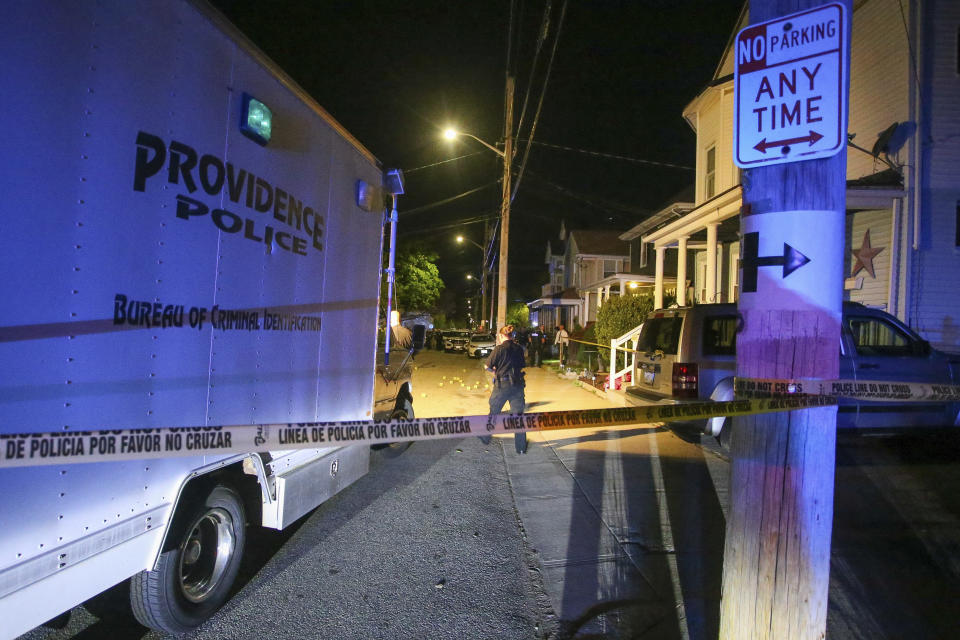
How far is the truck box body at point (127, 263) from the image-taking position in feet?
7.20

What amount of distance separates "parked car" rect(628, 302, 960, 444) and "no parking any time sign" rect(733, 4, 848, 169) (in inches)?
212

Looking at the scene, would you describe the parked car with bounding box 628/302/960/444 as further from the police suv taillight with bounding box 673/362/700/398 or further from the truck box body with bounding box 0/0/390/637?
the truck box body with bounding box 0/0/390/637

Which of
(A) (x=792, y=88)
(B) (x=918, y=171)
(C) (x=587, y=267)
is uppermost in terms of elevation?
(C) (x=587, y=267)

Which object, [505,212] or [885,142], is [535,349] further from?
[885,142]

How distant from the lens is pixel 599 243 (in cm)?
3791

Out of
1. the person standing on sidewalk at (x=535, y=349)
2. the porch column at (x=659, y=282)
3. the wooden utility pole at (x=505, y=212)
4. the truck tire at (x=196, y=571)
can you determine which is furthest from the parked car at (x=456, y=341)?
the truck tire at (x=196, y=571)

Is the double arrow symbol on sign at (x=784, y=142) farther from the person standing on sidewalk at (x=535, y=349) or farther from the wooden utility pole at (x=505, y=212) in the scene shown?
the person standing on sidewalk at (x=535, y=349)

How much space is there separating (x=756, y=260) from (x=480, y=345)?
25.3 meters

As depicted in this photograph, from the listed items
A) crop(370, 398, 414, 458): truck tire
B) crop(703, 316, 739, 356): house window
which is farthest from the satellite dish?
crop(370, 398, 414, 458): truck tire

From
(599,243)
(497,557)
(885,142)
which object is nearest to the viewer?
(497,557)

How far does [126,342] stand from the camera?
2.63 metres

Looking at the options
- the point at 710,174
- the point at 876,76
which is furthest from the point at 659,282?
the point at 876,76

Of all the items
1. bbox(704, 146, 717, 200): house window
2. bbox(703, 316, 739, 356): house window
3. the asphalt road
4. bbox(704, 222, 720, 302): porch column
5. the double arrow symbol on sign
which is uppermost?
bbox(704, 146, 717, 200): house window

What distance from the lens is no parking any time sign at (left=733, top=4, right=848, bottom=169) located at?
6.84 ft
